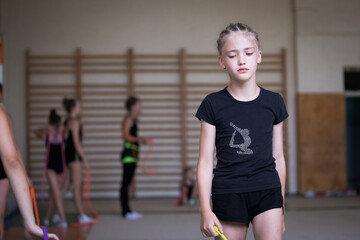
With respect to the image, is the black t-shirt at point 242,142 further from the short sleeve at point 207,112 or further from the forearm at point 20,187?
the forearm at point 20,187

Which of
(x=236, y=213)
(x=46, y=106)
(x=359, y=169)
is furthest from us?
(x=359, y=169)

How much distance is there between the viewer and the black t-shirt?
1.76 meters

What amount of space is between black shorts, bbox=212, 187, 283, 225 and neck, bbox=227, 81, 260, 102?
38 cm

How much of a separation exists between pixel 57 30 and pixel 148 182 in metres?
2.69

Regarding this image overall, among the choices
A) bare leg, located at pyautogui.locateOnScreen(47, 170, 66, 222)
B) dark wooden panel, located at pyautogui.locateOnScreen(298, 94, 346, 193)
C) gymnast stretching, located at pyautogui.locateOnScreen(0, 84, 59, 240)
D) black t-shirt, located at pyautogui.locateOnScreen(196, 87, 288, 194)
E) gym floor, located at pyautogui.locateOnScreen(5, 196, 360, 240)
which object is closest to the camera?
gymnast stretching, located at pyautogui.locateOnScreen(0, 84, 59, 240)

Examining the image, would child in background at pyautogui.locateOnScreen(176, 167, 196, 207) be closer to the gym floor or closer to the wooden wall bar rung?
the gym floor

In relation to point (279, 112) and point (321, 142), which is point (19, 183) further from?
point (321, 142)

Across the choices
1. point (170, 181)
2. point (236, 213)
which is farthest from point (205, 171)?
point (170, 181)

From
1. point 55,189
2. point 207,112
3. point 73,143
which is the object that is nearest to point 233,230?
point 207,112

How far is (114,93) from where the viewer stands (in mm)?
6797

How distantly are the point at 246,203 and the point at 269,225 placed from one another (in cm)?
12

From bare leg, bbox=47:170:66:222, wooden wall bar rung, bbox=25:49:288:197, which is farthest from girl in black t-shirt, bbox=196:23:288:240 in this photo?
wooden wall bar rung, bbox=25:49:288:197

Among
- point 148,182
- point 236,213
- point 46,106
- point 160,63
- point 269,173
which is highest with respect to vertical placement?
point 160,63

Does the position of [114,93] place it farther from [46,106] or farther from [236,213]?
[236,213]
